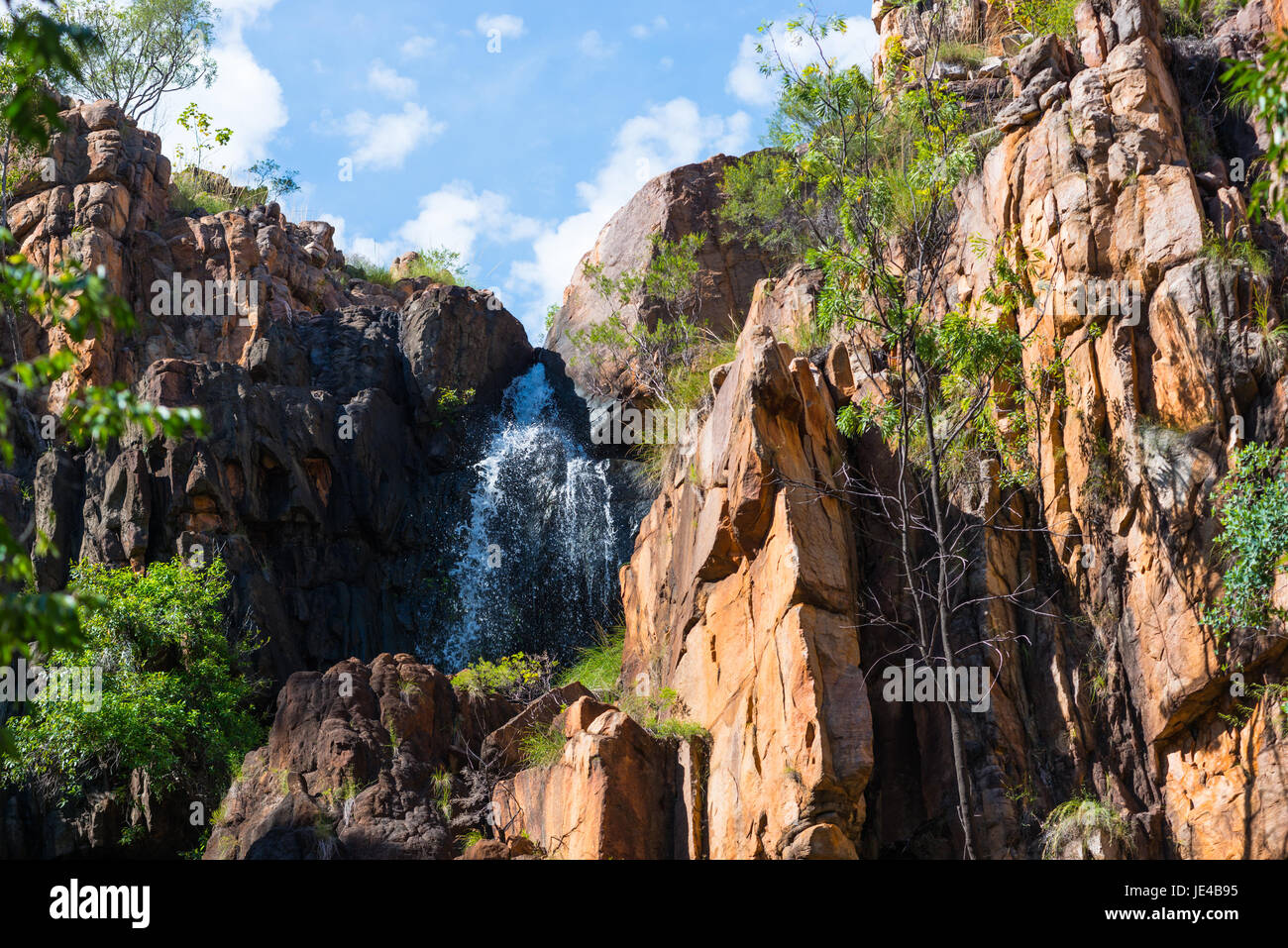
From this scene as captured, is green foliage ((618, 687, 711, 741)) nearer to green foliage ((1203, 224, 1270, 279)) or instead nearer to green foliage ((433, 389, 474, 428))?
green foliage ((1203, 224, 1270, 279))

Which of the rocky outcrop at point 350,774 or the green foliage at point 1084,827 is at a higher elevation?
the rocky outcrop at point 350,774

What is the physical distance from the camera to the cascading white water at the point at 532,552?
29.3 m

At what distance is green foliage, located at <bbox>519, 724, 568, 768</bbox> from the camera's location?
1736 cm

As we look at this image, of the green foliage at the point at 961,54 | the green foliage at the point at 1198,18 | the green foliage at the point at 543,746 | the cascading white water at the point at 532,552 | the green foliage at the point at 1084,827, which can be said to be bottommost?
the green foliage at the point at 1084,827

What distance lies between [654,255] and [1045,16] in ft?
45.4

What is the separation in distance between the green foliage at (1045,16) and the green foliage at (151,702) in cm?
2038

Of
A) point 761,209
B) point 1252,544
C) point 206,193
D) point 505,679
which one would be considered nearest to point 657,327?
point 761,209

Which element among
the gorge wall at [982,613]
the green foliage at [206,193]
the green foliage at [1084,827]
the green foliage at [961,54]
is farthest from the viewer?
the green foliage at [206,193]

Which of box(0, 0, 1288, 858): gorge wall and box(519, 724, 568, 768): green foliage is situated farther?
box(519, 724, 568, 768): green foliage

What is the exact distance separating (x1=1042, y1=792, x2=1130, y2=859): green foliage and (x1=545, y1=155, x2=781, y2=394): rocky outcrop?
20523 millimetres

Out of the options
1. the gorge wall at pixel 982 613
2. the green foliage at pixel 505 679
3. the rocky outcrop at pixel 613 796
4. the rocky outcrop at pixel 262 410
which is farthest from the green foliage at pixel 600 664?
the rocky outcrop at pixel 613 796

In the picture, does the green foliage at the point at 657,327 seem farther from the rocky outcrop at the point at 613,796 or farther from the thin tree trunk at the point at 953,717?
the thin tree trunk at the point at 953,717

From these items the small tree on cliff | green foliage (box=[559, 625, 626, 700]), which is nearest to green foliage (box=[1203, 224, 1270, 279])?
the small tree on cliff

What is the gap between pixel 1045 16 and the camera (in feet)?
80.2
